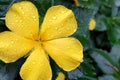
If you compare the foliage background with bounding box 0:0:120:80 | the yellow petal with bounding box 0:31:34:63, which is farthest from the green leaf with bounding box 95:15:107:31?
the yellow petal with bounding box 0:31:34:63

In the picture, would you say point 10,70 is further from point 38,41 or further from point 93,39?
point 93,39

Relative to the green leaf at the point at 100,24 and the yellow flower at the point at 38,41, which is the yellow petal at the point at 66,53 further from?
the green leaf at the point at 100,24

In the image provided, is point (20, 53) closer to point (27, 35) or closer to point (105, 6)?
point (27, 35)

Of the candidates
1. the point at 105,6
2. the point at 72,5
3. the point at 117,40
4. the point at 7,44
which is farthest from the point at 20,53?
the point at 105,6

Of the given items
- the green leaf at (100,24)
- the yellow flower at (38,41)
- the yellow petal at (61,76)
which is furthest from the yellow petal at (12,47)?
the green leaf at (100,24)

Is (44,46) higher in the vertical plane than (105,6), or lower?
higher

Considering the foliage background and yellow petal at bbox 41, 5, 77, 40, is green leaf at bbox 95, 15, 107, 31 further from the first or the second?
yellow petal at bbox 41, 5, 77, 40

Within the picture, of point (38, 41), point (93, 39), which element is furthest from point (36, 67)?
point (93, 39)
